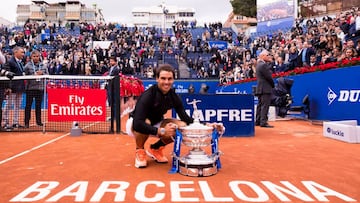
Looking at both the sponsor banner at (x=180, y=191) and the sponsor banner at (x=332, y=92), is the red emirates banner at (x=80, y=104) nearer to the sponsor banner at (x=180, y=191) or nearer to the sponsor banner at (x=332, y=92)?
the sponsor banner at (x=180, y=191)

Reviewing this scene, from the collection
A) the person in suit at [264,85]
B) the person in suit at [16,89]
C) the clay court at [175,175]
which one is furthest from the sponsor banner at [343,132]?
the person in suit at [16,89]

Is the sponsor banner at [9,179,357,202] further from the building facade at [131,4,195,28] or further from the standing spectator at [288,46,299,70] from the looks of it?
the building facade at [131,4,195,28]

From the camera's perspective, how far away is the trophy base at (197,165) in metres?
3.61

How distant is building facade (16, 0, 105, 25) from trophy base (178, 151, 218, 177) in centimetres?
8471

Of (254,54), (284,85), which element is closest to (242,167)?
(284,85)

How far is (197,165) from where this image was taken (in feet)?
11.8

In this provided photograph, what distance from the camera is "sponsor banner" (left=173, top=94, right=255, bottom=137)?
6723mm

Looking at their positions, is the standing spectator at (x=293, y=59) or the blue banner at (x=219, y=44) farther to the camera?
the blue banner at (x=219, y=44)

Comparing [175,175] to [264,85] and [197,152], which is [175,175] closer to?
[197,152]

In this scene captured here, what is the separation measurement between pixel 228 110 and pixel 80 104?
3191 mm

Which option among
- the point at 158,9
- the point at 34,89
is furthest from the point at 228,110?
the point at 158,9

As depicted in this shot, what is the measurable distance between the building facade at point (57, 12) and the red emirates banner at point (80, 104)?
3170 inches

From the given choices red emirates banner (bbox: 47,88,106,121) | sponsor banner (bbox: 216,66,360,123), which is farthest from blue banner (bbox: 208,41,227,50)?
red emirates banner (bbox: 47,88,106,121)

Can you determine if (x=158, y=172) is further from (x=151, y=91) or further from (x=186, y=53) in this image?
(x=186, y=53)
